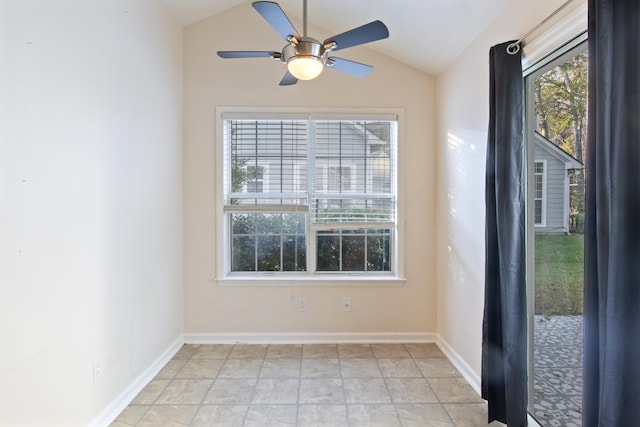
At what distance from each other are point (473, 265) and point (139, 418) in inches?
100

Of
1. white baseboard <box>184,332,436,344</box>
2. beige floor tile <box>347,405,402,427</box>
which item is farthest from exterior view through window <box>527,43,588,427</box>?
white baseboard <box>184,332,436,344</box>

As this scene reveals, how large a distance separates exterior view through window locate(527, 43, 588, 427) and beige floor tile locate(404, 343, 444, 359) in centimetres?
103

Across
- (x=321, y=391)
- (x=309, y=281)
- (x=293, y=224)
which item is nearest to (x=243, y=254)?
(x=293, y=224)

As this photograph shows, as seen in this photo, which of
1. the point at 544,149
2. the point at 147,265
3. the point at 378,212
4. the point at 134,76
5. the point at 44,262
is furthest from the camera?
the point at 378,212

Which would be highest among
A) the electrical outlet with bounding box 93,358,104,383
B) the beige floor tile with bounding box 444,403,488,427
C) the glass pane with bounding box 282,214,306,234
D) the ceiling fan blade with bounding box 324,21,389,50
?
the ceiling fan blade with bounding box 324,21,389,50

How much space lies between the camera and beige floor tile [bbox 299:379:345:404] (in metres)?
2.26

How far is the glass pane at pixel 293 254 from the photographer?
3.36 metres

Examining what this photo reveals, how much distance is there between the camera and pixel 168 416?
6.91ft

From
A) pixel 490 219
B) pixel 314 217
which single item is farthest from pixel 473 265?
pixel 314 217

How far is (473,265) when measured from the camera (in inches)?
98.1

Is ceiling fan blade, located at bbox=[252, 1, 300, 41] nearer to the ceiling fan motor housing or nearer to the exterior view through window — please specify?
the ceiling fan motor housing

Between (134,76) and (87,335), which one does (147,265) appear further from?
(134,76)

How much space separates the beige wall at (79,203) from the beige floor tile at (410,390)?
1892 millimetres

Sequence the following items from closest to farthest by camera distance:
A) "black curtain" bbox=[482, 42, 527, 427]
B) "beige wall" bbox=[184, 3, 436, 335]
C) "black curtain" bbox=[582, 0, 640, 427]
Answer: "black curtain" bbox=[582, 0, 640, 427] < "black curtain" bbox=[482, 42, 527, 427] < "beige wall" bbox=[184, 3, 436, 335]
